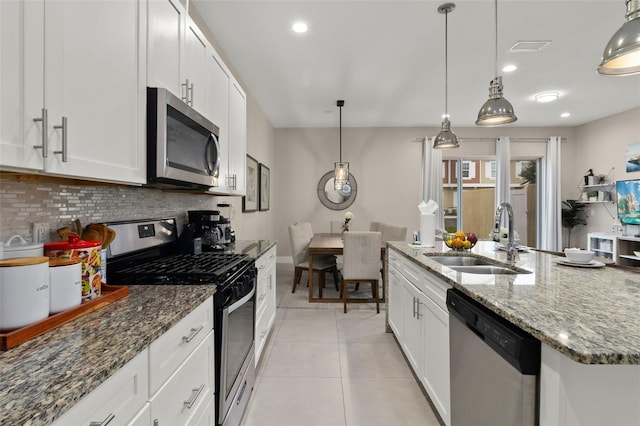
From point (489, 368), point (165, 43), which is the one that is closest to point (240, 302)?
point (489, 368)

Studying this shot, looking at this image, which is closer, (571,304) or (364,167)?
(571,304)

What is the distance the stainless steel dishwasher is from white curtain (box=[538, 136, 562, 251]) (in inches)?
231

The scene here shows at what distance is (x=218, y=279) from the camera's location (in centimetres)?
147

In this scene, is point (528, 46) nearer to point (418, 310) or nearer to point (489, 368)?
point (418, 310)

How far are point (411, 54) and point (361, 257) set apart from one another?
2.27 meters

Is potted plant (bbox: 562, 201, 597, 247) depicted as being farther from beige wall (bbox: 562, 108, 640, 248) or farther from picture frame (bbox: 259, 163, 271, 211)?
picture frame (bbox: 259, 163, 271, 211)

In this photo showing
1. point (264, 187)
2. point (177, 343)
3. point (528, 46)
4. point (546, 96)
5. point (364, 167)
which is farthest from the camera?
point (364, 167)

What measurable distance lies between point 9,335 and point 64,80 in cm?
71

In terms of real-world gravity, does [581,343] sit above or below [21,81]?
below

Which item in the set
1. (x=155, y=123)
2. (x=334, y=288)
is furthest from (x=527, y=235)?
(x=155, y=123)

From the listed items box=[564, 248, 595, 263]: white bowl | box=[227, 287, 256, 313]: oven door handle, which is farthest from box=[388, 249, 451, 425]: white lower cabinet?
box=[227, 287, 256, 313]: oven door handle

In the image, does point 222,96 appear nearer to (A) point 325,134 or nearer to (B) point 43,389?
(B) point 43,389

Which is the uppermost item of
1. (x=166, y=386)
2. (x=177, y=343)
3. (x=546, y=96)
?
(x=546, y=96)

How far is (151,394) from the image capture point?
36.3 inches
